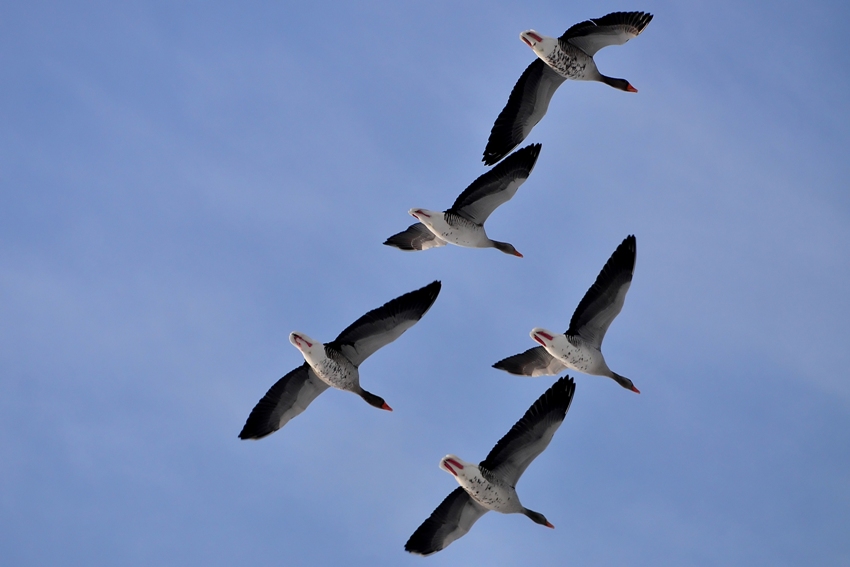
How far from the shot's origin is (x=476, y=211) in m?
21.2

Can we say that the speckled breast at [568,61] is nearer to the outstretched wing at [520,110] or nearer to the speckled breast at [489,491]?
the outstretched wing at [520,110]

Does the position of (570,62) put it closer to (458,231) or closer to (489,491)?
(458,231)

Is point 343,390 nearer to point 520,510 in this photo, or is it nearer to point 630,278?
point 520,510

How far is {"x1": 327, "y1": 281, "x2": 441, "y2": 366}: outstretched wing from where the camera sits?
746 inches

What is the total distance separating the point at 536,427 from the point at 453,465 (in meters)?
1.80

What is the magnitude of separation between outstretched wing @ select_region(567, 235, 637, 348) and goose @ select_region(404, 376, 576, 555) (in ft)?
5.72

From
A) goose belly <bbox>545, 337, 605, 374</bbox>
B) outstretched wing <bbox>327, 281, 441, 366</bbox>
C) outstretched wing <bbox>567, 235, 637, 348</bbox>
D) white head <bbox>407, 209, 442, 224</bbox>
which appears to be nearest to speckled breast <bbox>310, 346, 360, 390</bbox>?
outstretched wing <bbox>327, 281, 441, 366</bbox>

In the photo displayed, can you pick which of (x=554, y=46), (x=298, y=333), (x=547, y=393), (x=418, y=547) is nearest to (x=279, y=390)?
(x=298, y=333)

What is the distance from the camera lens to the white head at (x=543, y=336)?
19625 mm

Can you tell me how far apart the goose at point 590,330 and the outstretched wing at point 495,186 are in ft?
8.74

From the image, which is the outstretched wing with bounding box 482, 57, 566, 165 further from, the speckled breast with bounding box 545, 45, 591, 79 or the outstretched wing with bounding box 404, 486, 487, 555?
the outstretched wing with bounding box 404, 486, 487, 555

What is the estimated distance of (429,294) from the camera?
1895 centimetres

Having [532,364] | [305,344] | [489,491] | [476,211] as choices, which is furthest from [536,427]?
[476,211]

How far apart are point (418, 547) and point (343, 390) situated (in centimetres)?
360
